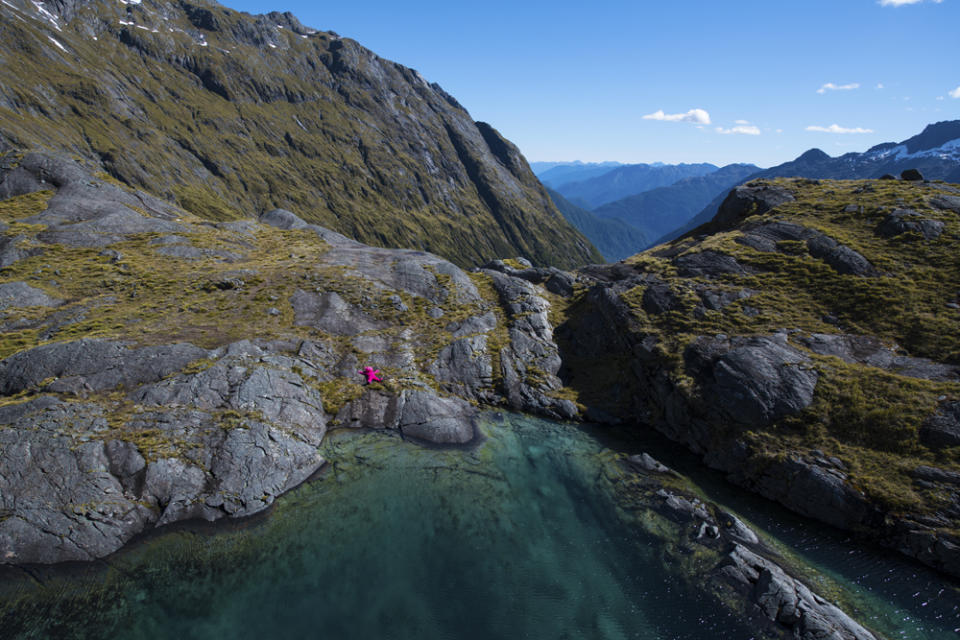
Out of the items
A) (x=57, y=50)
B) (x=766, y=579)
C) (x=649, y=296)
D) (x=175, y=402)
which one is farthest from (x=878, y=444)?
(x=57, y=50)

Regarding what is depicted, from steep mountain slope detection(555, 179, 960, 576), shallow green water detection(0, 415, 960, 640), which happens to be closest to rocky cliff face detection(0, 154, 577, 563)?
shallow green water detection(0, 415, 960, 640)

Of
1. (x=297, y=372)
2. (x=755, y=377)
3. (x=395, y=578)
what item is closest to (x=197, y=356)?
(x=297, y=372)

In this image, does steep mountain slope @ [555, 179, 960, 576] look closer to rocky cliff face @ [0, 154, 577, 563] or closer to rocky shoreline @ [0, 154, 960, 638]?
rocky shoreline @ [0, 154, 960, 638]

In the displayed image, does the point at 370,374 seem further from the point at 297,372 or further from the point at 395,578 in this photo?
the point at 395,578

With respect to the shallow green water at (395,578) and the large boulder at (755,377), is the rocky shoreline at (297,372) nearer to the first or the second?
the large boulder at (755,377)

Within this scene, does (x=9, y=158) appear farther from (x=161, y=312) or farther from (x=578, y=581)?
(x=578, y=581)
